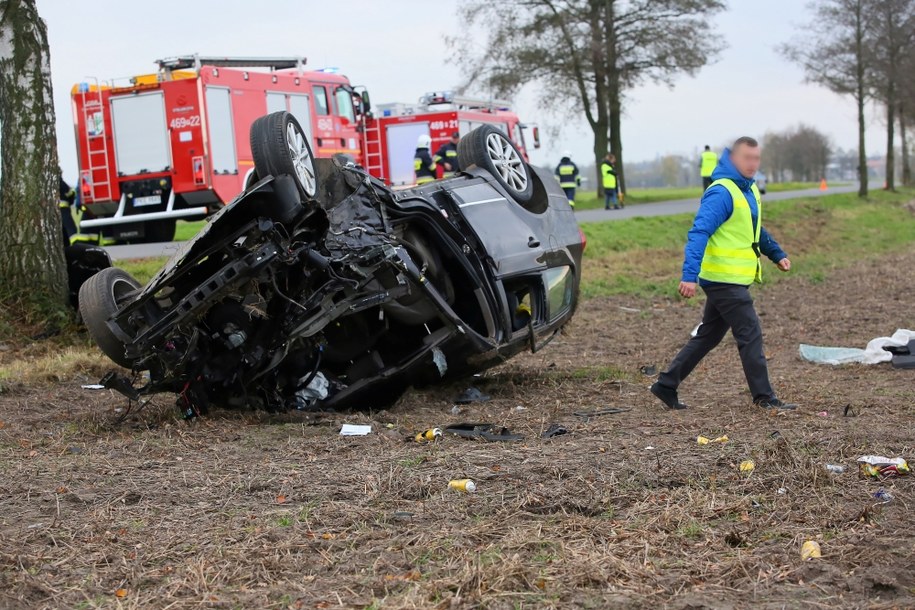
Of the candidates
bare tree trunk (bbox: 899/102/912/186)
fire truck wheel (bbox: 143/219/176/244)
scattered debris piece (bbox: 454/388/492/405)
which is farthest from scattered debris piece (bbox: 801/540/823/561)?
bare tree trunk (bbox: 899/102/912/186)

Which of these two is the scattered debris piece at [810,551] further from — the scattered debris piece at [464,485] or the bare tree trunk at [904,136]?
the bare tree trunk at [904,136]

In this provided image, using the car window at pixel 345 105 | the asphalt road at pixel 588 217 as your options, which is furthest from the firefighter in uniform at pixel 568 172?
the car window at pixel 345 105

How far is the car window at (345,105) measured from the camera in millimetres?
20766

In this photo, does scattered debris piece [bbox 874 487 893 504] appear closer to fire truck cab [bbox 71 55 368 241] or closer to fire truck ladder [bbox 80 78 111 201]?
fire truck cab [bbox 71 55 368 241]

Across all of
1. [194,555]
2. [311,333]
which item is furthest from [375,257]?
[194,555]

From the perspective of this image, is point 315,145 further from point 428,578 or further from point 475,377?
point 428,578

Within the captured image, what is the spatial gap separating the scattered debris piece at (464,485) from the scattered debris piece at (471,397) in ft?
8.06

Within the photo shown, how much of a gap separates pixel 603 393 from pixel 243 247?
2719 mm

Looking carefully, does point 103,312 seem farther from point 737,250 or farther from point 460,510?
point 737,250

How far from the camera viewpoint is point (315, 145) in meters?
19.9

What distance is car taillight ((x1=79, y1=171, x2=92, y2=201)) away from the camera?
59.6 feet

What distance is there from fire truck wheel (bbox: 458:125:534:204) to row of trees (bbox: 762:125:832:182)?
252ft

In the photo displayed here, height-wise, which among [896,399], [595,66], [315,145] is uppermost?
[595,66]

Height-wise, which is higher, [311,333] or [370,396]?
[311,333]
